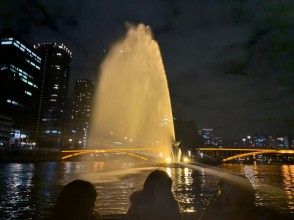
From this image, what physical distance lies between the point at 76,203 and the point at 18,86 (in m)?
173

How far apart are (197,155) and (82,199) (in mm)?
124289

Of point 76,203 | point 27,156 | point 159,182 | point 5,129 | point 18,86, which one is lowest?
point 76,203

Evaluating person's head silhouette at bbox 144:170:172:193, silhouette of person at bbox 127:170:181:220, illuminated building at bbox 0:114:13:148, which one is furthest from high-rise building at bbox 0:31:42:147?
person's head silhouette at bbox 144:170:172:193

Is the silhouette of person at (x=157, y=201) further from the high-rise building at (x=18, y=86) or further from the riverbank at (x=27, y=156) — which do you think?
the high-rise building at (x=18, y=86)

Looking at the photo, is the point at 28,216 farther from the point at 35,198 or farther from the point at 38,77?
the point at 38,77

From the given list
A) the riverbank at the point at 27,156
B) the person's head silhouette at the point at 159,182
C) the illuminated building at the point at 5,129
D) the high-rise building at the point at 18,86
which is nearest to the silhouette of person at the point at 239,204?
the person's head silhouette at the point at 159,182

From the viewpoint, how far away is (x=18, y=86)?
163m

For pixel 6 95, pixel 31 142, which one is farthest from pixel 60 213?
pixel 31 142

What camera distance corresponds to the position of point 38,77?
183m

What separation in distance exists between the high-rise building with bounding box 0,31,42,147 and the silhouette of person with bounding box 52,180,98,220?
530ft

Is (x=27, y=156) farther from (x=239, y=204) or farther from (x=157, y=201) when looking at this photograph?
(x=239, y=204)

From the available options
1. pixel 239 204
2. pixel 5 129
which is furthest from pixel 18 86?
pixel 239 204

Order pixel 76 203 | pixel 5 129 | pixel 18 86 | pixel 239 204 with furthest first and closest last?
pixel 18 86 → pixel 5 129 → pixel 239 204 → pixel 76 203

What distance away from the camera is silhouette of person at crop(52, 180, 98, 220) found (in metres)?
3.60
